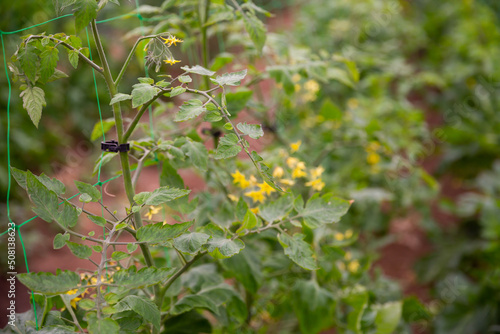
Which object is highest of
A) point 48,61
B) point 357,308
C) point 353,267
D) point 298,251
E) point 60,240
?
point 48,61

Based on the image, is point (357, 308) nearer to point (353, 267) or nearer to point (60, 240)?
point (353, 267)

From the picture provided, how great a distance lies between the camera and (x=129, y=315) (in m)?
0.75

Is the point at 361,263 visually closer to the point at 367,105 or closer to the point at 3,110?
the point at 367,105

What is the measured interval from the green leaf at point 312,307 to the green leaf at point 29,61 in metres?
0.76

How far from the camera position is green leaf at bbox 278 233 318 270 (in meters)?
0.76

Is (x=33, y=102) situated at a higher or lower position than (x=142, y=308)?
higher

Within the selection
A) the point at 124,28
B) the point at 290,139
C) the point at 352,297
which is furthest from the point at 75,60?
the point at 124,28

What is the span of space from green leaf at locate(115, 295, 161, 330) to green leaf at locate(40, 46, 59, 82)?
392 millimetres

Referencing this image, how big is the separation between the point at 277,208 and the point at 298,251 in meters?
0.11

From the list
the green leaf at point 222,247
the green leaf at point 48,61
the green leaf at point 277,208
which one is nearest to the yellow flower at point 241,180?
the green leaf at point 277,208

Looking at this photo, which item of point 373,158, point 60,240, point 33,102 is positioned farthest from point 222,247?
point 373,158

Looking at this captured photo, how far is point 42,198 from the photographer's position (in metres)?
0.69

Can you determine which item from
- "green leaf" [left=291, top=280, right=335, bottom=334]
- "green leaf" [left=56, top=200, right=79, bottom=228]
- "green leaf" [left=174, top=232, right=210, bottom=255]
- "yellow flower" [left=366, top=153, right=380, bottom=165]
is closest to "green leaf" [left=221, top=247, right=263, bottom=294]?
"green leaf" [left=291, top=280, right=335, bottom=334]

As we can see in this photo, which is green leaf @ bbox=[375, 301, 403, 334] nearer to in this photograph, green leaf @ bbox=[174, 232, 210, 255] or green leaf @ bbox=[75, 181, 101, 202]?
green leaf @ bbox=[174, 232, 210, 255]
